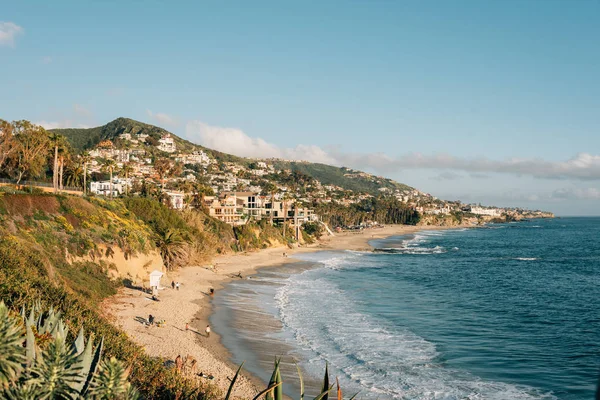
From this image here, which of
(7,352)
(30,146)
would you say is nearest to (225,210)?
(30,146)

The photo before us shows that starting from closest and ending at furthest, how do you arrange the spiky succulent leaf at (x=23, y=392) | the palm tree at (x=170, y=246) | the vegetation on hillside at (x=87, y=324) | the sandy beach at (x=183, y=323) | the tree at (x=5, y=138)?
1. the spiky succulent leaf at (x=23, y=392)
2. the vegetation on hillside at (x=87, y=324)
3. the sandy beach at (x=183, y=323)
4. the palm tree at (x=170, y=246)
5. the tree at (x=5, y=138)

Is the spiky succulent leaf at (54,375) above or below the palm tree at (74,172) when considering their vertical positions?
below

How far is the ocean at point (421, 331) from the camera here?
61.5 feet

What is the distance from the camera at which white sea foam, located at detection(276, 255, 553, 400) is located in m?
17.6

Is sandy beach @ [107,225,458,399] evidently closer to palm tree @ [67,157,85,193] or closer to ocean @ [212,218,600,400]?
ocean @ [212,218,600,400]

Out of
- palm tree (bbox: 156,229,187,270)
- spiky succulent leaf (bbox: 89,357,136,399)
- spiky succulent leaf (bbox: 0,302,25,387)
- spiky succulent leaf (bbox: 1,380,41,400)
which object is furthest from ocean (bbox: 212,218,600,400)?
spiky succulent leaf (bbox: 0,302,25,387)

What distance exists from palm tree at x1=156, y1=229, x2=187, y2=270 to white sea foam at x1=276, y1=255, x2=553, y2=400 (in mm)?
14025

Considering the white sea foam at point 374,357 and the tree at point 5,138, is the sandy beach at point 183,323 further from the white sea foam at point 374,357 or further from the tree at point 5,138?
the tree at point 5,138

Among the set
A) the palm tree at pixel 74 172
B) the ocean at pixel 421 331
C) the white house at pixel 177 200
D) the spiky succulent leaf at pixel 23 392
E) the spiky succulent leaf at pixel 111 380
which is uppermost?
the palm tree at pixel 74 172

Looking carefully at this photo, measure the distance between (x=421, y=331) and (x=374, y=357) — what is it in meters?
6.19

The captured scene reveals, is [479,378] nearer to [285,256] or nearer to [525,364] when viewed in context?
[525,364]

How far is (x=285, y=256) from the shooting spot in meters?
66.6

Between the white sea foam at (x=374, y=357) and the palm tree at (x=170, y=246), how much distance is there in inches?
552

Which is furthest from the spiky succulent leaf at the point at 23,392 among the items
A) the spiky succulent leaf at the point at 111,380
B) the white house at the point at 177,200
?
the white house at the point at 177,200
